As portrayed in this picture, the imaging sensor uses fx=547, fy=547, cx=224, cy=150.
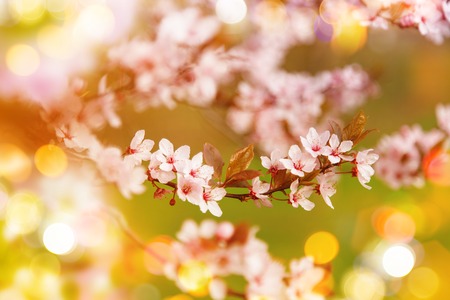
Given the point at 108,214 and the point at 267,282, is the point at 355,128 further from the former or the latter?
the point at 108,214

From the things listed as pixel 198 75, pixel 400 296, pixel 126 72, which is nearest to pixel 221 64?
pixel 198 75

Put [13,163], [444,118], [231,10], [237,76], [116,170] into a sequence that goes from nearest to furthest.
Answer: [116,170]
[444,118]
[13,163]
[231,10]
[237,76]

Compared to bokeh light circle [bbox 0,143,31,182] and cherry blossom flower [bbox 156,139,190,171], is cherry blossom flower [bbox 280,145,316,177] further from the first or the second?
bokeh light circle [bbox 0,143,31,182]

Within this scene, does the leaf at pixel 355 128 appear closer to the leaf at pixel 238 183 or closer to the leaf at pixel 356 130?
the leaf at pixel 356 130

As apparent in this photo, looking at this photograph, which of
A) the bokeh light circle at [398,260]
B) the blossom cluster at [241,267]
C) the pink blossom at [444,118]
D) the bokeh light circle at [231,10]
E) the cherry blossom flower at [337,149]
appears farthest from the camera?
the bokeh light circle at [398,260]

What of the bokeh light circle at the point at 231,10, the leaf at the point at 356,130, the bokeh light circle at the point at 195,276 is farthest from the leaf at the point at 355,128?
the bokeh light circle at the point at 231,10

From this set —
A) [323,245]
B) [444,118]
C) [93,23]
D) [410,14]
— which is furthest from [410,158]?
[93,23]

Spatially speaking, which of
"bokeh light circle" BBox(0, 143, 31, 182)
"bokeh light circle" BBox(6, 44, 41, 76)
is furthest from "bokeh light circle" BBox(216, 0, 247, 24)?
"bokeh light circle" BBox(0, 143, 31, 182)
